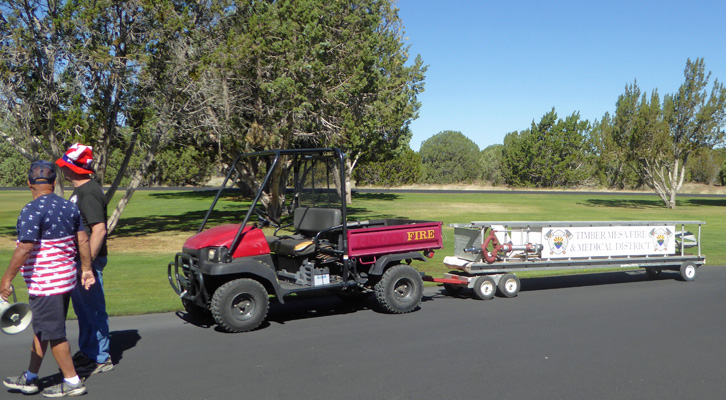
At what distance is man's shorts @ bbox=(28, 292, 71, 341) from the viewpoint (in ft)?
16.5

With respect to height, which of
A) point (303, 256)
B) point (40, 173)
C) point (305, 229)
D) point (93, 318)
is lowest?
point (93, 318)

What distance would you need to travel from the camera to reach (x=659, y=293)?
1087 cm

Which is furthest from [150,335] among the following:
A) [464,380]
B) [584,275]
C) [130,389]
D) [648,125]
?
[648,125]

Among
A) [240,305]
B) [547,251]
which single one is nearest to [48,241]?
[240,305]

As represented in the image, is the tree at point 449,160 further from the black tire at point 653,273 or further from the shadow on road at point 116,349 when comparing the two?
the shadow on road at point 116,349

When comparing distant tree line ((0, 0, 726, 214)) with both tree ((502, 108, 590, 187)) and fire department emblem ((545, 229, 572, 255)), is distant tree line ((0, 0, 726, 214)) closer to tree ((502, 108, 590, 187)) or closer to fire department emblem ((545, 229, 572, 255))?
fire department emblem ((545, 229, 572, 255))

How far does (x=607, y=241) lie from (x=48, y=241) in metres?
9.66

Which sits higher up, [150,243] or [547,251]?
[547,251]

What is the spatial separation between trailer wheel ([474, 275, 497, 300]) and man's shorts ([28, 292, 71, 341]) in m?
6.59

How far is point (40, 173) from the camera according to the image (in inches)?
201

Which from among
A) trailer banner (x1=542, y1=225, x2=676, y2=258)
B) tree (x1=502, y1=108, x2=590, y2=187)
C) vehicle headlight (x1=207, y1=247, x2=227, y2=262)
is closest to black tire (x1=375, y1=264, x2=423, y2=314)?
vehicle headlight (x1=207, y1=247, x2=227, y2=262)

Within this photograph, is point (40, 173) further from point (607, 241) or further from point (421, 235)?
point (607, 241)

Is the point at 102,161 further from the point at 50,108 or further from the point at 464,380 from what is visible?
the point at 464,380

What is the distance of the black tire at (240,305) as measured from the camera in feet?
24.4
